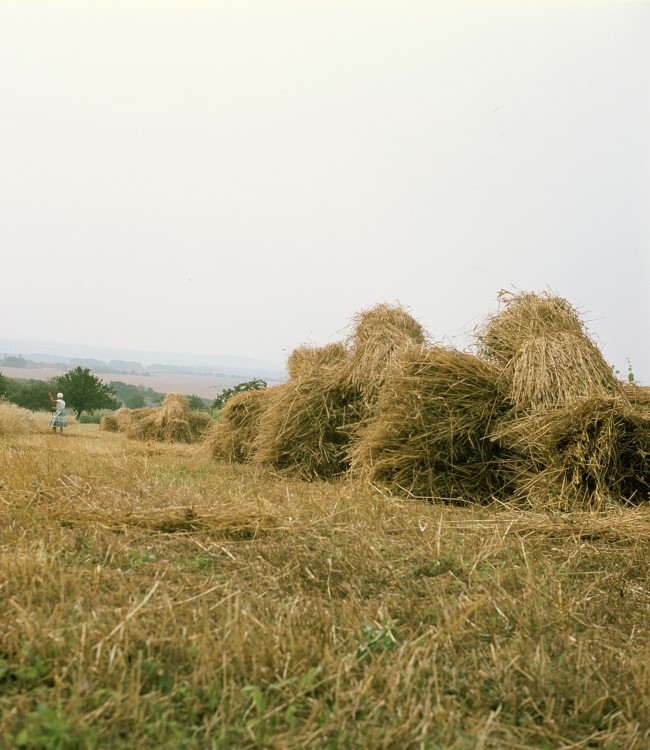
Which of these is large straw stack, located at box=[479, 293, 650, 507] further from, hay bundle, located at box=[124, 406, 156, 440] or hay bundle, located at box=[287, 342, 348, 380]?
hay bundle, located at box=[124, 406, 156, 440]

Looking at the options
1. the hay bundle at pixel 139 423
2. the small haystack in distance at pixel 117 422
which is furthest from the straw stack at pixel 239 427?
the small haystack in distance at pixel 117 422

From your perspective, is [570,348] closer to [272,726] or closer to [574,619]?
[574,619]

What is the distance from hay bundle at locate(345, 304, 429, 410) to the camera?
6969 mm

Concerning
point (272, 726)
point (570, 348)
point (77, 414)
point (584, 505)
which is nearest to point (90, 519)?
point (272, 726)

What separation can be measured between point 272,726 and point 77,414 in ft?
86.1

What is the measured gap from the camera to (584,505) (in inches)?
193

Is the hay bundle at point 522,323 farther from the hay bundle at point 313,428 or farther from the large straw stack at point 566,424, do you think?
the hay bundle at point 313,428

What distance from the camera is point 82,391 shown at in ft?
86.8

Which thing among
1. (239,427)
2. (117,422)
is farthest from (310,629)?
(117,422)

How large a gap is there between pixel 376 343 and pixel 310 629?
16.8 ft

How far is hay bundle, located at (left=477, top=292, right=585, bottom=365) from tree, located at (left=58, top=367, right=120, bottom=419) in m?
22.0

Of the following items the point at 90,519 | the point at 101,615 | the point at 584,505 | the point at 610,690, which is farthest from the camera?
the point at 584,505

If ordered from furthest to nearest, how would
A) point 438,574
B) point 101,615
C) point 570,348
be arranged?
1. point 570,348
2. point 438,574
3. point 101,615

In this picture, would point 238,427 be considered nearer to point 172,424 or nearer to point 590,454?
point 590,454
